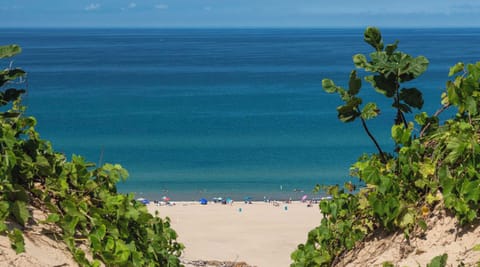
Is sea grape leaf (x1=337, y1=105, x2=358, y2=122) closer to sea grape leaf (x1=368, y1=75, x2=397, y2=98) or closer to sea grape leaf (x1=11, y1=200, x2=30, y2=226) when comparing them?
sea grape leaf (x1=368, y1=75, x2=397, y2=98)

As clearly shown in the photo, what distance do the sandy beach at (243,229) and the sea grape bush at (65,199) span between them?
14.7 m

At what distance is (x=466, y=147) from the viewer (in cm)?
446

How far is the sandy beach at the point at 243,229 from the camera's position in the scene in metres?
20.7

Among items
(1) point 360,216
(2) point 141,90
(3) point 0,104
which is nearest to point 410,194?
(1) point 360,216

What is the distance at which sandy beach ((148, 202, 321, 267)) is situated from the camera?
2066cm

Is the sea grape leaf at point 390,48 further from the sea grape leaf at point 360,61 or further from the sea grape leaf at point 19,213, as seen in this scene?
the sea grape leaf at point 19,213

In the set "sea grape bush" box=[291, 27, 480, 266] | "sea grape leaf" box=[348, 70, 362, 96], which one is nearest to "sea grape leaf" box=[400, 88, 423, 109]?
"sea grape bush" box=[291, 27, 480, 266]

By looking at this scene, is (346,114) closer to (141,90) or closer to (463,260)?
(463,260)

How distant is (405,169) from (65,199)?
2.28 metres

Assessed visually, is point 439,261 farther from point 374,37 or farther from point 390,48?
point 374,37

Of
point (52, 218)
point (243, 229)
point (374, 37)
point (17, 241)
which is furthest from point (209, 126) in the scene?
point (17, 241)

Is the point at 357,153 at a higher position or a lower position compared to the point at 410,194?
lower

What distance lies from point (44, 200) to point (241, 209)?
76.9 ft

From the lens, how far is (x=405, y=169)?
4711 mm
